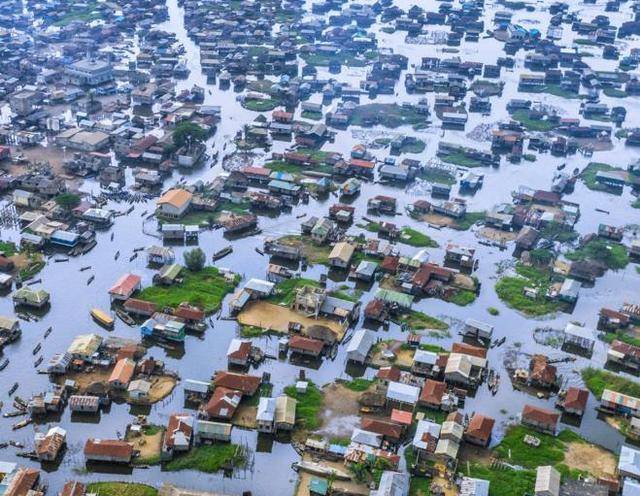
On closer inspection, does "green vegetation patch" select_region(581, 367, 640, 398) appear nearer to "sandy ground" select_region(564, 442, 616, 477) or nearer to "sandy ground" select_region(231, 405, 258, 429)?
"sandy ground" select_region(564, 442, 616, 477)

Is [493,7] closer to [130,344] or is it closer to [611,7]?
[611,7]

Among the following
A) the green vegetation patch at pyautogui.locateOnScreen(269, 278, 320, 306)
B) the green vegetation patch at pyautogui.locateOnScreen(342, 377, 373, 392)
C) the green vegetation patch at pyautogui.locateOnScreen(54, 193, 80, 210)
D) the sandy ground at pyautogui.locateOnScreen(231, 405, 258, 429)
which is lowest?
the green vegetation patch at pyautogui.locateOnScreen(342, 377, 373, 392)

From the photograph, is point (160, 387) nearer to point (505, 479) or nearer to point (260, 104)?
point (505, 479)

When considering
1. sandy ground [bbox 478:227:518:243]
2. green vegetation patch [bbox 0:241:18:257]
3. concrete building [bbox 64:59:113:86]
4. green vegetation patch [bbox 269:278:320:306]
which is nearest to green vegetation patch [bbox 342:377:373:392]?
green vegetation patch [bbox 269:278:320:306]

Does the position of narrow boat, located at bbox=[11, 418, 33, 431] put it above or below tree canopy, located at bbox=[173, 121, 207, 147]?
below

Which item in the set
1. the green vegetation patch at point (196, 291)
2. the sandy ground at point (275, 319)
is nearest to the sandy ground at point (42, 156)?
the green vegetation patch at point (196, 291)
